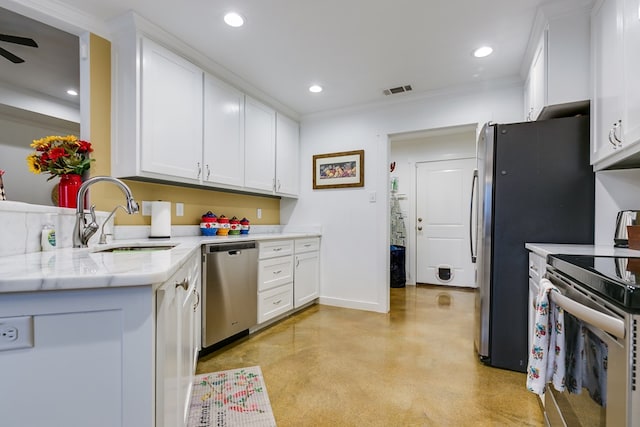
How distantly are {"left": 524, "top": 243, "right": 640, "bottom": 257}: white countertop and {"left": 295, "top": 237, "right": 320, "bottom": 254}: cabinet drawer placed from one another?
210 centimetres

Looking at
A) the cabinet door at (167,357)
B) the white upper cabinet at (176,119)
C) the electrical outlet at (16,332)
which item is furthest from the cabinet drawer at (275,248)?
the electrical outlet at (16,332)

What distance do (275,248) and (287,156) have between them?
1.30 meters

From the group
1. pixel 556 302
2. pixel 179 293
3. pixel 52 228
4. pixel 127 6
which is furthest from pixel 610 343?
pixel 127 6

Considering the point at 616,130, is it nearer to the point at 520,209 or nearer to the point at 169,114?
the point at 520,209

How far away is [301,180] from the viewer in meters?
3.96

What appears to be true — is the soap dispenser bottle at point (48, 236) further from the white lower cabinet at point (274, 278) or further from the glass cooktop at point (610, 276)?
the glass cooktop at point (610, 276)

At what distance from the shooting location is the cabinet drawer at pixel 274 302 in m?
2.78

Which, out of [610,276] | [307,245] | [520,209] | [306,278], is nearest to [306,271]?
[306,278]

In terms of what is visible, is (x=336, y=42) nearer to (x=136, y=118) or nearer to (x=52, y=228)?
(x=136, y=118)

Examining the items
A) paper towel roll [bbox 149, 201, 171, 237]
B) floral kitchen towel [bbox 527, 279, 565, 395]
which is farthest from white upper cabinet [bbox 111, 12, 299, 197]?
floral kitchen towel [bbox 527, 279, 565, 395]

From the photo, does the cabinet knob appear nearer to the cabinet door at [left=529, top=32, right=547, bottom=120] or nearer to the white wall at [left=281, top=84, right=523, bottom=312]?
the cabinet door at [left=529, top=32, right=547, bottom=120]

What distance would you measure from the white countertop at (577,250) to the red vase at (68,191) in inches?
107

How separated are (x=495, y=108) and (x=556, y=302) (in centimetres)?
246

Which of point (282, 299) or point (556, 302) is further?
point (282, 299)
